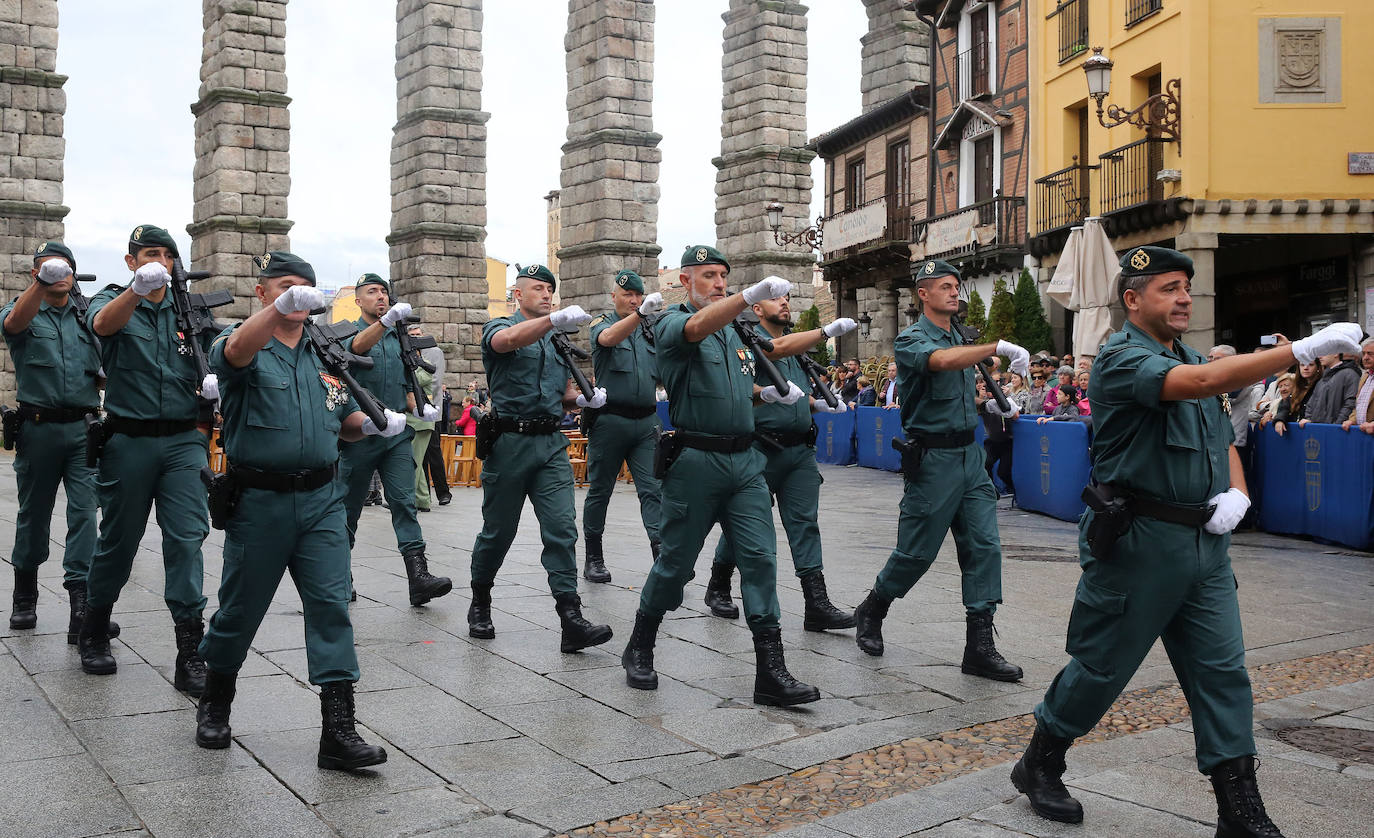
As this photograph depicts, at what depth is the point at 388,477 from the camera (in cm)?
850

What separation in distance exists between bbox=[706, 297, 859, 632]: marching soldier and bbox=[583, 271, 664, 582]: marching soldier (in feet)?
5.22

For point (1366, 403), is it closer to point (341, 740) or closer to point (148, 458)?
point (341, 740)

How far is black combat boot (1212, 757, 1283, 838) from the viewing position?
3980 millimetres

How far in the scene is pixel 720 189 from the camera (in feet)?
96.0

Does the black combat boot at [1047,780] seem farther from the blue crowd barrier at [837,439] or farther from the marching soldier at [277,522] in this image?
the blue crowd barrier at [837,439]

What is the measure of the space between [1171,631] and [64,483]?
5529 millimetres

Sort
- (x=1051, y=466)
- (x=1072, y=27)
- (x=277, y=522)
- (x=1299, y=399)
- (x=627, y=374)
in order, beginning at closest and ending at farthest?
(x=277, y=522)
(x=627, y=374)
(x=1299, y=399)
(x=1051, y=466)
(x=1072, y=27)

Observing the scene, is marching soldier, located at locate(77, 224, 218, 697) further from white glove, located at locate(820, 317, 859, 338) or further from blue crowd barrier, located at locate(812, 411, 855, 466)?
blue crowd barrier, located at locate(812, 411, 855, 466)

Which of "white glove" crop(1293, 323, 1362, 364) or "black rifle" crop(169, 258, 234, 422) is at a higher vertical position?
"black rifle" crop(169, 258, 234, 422)

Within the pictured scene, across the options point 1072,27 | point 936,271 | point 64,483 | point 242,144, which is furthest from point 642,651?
point 1072,27

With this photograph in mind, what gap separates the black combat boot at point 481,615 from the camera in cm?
710

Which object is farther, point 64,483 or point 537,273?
point 537,273

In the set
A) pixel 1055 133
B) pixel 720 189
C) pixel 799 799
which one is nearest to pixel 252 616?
pixel 799 799

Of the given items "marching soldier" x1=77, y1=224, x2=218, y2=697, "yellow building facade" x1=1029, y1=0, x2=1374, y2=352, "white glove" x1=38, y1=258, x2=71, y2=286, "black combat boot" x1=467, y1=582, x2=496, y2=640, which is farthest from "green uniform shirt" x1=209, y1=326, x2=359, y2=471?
"yellow building facade" x1=1029, y1=0, x2=1374, y2=352
